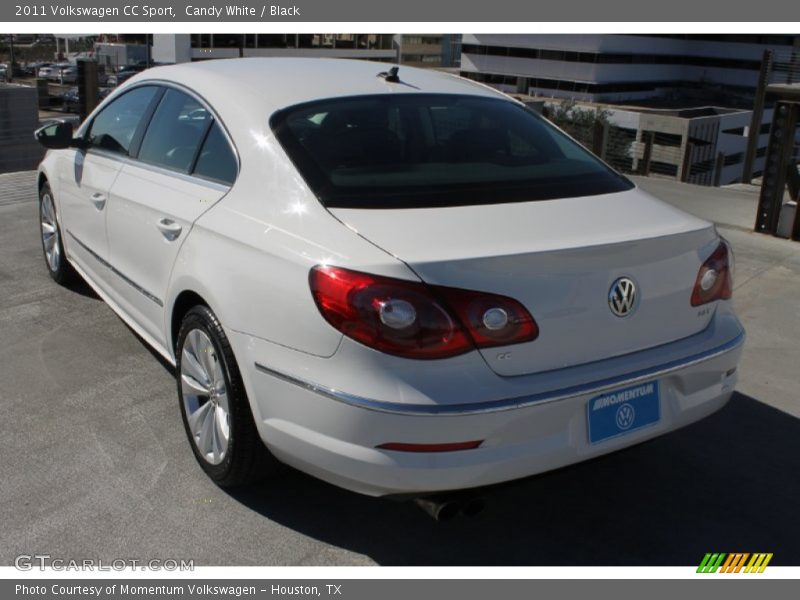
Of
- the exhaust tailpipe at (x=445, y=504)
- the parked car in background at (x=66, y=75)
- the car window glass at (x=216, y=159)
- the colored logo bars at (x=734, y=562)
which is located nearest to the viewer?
the exhaust tailpipe at (x=445, y=504)

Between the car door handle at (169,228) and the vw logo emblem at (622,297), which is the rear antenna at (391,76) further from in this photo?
the vw logo emblem at (622,297)

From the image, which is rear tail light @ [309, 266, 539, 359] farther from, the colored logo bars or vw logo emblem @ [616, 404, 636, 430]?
the colored logo bars

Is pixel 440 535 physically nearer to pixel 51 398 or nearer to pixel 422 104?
pixel 422 104

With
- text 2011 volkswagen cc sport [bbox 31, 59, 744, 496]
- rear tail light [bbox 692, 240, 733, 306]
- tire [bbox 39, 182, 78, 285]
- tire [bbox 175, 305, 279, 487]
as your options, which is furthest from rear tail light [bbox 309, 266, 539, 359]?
tire [bbox 39, 182, 78, 285]

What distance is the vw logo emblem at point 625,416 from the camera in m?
2.84

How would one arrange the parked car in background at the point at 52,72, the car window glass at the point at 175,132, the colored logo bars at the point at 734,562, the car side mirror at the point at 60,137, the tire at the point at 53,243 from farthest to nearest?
the parked car in background at the point at 52,72 < the tire at the point at 53,243 < the car side mirror at the point at 60,137 < the car window glass at the point at 175,132 < the colored logo bars at the point at 734,562

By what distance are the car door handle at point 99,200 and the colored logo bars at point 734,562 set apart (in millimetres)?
3284

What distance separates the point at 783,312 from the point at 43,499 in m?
4.90

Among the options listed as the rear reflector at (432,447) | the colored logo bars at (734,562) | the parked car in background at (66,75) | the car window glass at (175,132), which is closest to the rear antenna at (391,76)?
the car window glass at (175,132)

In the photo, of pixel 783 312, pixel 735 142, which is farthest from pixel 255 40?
pixel 783 312

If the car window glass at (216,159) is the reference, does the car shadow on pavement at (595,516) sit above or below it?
below

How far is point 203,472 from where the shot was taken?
139 inches

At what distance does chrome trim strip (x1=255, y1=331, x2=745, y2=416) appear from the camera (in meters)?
2.55

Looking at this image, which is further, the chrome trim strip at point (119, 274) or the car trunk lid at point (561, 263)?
the chrome trim strip at point (119, 274)
